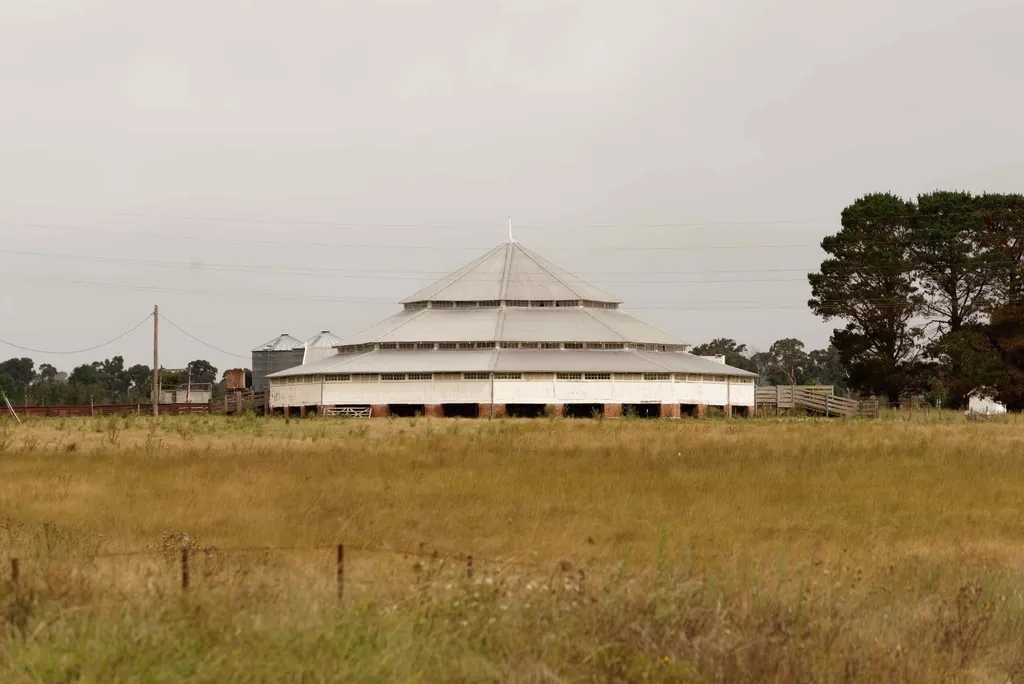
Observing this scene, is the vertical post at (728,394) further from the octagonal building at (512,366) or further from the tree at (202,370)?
the tree at (202,370)

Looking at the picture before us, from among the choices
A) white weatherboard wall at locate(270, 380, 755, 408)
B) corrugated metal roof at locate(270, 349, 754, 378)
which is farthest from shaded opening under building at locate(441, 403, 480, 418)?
corrugated metal roof at locate(270, 349, 754, 378)

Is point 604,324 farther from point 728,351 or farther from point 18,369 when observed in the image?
point 18,369

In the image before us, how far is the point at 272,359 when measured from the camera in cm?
10150

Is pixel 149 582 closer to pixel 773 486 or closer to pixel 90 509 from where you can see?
pixel 90 509

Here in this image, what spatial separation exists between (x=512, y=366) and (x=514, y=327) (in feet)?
22.5

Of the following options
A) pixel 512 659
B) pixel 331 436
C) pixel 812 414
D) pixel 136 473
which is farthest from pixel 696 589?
pixel 812 414

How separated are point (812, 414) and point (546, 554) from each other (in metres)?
61.0

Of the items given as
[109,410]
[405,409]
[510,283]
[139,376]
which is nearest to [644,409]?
[405,409]

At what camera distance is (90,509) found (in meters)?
19.5

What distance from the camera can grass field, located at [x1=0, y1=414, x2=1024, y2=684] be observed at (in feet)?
30.8

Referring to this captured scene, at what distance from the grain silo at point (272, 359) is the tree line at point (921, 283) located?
4160 cm

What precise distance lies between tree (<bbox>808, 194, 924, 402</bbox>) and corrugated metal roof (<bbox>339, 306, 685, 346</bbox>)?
15291 mm

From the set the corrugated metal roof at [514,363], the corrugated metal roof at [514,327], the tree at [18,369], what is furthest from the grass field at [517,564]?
the tree at [18,369]

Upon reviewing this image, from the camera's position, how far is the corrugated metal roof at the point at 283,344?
334 ft
